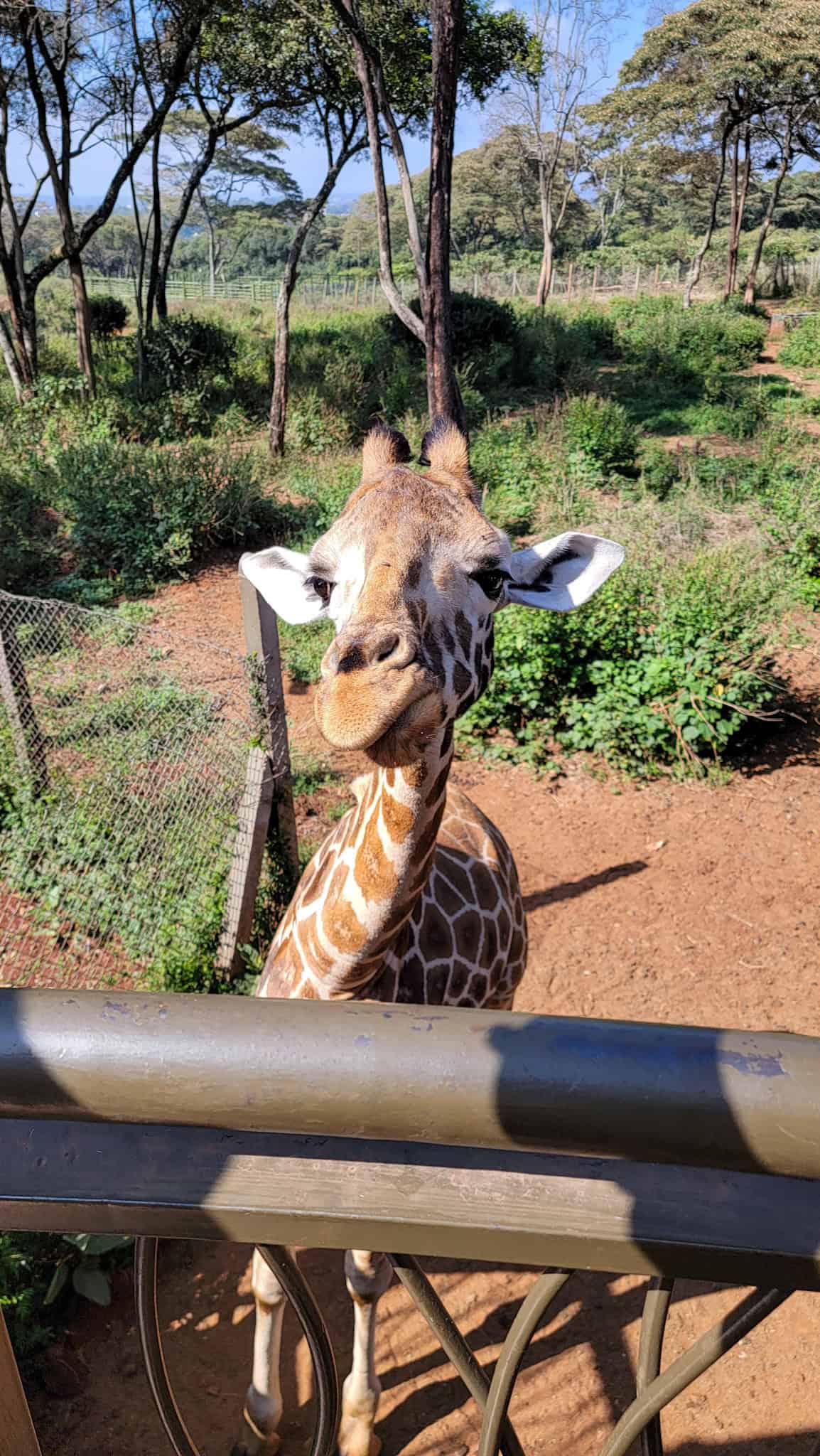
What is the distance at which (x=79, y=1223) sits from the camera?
0.77 m

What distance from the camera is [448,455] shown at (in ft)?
7.39

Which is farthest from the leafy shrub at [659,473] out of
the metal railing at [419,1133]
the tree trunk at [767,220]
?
the tree trunk at [767,220]

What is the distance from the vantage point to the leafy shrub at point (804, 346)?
17.8m

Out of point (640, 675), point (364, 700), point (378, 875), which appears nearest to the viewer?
point (364, 700)

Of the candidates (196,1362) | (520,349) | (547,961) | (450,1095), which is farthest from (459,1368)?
(520,349)

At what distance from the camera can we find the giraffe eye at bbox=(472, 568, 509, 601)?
2020 millimetres

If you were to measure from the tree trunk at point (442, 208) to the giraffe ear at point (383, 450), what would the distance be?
5891mm

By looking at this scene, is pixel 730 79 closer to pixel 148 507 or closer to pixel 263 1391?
pixel 148 507

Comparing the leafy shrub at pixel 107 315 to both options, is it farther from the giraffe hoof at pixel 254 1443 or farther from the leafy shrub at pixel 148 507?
the giraffe hoof at pixel 254 1443

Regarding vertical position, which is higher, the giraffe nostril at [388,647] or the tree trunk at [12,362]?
the tree trunk at [12,362]

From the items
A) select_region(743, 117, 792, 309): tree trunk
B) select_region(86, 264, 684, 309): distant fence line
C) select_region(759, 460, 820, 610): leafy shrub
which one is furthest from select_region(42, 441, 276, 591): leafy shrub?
select_region(86, 264, 684, 309): distant fence line

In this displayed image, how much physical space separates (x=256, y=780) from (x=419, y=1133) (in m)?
3.42

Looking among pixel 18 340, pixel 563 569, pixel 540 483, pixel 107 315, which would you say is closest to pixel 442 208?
pixel 540 483

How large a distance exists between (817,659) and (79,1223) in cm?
719
